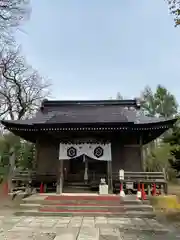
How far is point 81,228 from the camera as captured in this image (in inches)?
232

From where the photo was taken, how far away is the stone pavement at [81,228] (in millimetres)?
5145

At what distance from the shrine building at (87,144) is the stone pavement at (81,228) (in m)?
3.47

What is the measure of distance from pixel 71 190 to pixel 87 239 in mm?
6579

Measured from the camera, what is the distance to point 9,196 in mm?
10312

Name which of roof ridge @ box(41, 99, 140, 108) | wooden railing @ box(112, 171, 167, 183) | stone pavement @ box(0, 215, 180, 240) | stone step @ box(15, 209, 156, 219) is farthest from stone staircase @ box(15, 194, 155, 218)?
roof ridge @ box(41, 99, 140, 108)

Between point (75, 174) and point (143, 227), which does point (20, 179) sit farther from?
point (143, 227)

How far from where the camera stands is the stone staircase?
7719mm

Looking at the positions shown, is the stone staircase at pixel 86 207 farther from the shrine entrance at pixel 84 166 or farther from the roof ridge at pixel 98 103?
the roof ridge at pixel 98 103

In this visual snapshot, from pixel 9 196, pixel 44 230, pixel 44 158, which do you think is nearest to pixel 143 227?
pixel 44 230

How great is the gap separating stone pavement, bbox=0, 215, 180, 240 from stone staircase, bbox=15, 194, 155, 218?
45cm

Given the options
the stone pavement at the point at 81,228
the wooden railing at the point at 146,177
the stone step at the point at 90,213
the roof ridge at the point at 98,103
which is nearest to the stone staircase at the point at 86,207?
the stone step at the point at 90,213

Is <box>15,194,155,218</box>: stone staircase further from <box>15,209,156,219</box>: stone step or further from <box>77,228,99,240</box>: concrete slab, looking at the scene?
<box>77,228,99,240</box>: concrete slab

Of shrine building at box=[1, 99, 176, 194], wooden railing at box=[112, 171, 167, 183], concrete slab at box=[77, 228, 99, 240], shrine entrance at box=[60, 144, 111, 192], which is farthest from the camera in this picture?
shrine entrance at box=[60, 144, 111, 192]

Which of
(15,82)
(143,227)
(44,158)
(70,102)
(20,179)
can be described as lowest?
(143,227)
